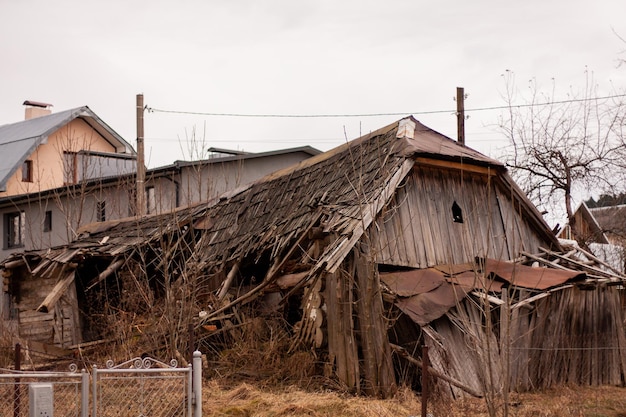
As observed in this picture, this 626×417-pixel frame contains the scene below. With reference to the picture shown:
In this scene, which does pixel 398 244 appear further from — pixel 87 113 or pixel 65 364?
pixel 87 113

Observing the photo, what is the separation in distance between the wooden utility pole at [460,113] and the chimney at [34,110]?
27.4 metres

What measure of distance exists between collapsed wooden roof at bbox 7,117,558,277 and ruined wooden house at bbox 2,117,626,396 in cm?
4

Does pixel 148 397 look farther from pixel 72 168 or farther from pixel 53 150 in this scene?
pixel 53 150

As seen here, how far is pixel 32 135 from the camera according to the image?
37.4m

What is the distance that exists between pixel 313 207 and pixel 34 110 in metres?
32.9

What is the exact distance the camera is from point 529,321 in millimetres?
13680

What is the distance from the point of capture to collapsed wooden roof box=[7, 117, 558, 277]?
13797mm

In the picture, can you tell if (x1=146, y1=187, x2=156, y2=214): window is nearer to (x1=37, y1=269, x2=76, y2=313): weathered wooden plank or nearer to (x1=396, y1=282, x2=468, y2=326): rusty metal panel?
(x1=37, y1=269, x2=76, y2=313): weathered wooden plank

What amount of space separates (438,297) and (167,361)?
462 centimetres

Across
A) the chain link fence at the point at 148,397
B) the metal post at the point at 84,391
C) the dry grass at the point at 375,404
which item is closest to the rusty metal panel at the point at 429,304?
the dry grass at the point at 375,404

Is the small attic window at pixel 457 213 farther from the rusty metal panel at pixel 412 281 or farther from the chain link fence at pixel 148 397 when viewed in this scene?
the chain link fence at pixel 148 397

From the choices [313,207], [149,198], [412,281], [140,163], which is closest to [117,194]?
[140,163]

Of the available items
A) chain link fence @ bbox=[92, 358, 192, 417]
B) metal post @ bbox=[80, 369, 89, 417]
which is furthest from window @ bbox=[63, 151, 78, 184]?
metal post @ bbox=[80, 369, 89, 417]

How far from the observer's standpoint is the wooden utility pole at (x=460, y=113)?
23625 mm
